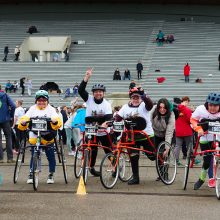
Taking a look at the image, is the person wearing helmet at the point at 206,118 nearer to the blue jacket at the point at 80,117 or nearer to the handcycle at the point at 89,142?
the handcycle at the point at 89,142

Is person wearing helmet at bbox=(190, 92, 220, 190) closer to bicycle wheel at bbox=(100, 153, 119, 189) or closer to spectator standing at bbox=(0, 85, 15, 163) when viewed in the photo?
bicycle wheel at bbox=(100, 153, 119, 189)

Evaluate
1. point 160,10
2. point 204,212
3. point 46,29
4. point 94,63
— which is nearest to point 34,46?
point 46,29

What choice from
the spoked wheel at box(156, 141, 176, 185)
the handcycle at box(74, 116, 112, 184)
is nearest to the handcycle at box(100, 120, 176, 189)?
the spoked wheel at box(156, 141, 176, 185)

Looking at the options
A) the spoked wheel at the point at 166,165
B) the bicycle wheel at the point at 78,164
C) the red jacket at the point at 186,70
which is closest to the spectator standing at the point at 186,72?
the red jacket at the point at 186,70

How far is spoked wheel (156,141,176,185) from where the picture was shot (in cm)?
1165

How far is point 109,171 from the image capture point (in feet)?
35.5

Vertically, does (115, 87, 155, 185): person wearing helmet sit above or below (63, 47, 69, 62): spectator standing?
below

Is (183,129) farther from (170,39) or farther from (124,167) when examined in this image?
(170,39)

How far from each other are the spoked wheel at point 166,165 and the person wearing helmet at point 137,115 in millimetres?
171

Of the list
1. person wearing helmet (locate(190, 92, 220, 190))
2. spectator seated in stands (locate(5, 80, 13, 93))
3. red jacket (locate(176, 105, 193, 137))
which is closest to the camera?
person wearing helmet (locate(190, 92, 220, 190))

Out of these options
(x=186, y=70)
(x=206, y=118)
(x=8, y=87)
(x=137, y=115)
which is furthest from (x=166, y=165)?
(x=186, y=70)

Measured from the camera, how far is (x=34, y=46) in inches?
1898

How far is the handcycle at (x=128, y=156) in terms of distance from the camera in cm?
1078

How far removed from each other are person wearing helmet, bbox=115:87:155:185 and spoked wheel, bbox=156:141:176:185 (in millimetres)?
171
